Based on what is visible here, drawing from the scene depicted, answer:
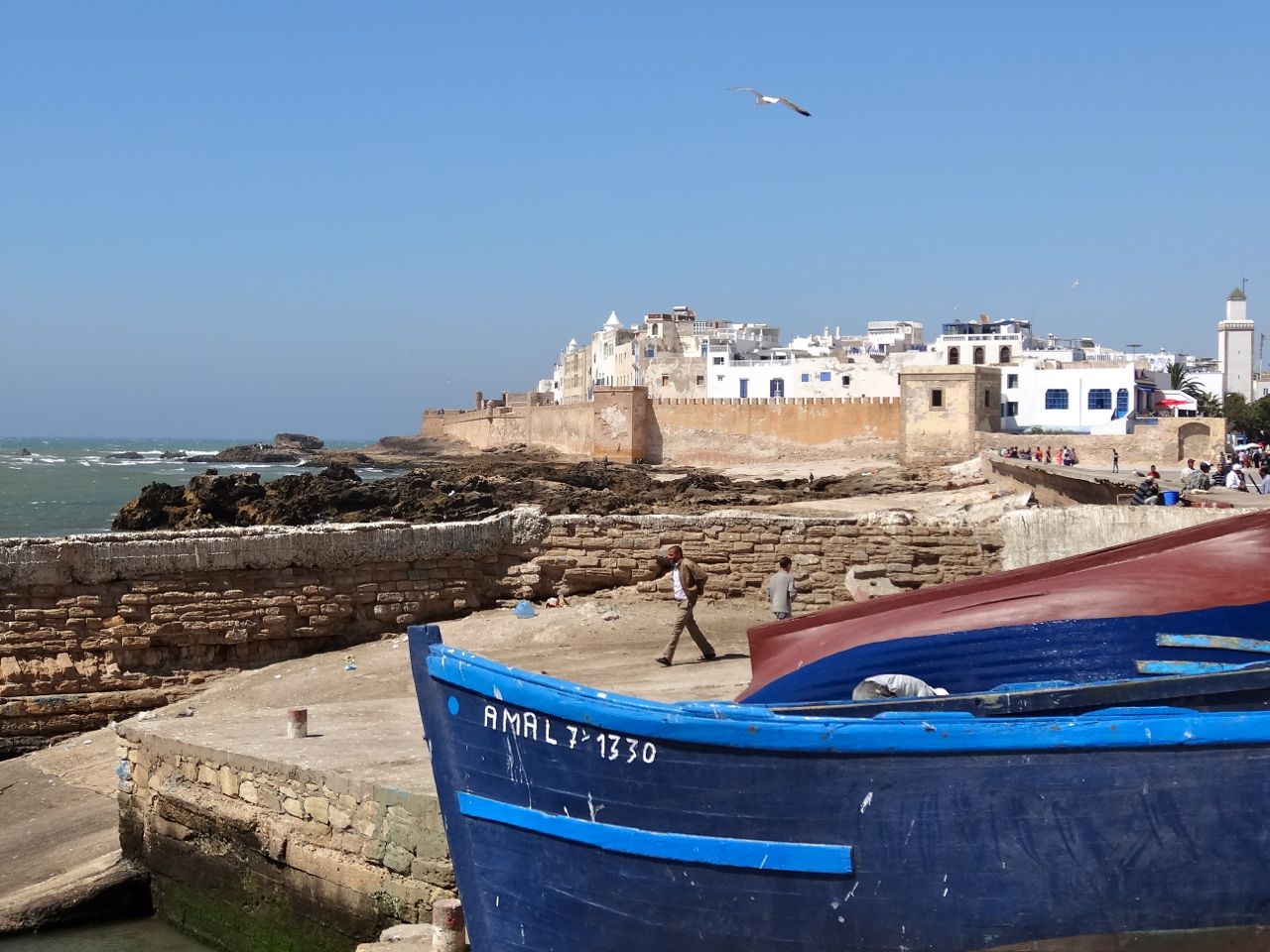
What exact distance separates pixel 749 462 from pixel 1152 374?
1649 cm

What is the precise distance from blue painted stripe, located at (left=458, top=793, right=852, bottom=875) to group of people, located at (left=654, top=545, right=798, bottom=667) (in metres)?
4.98

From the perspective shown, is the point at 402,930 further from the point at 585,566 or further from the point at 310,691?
the point at 585,566

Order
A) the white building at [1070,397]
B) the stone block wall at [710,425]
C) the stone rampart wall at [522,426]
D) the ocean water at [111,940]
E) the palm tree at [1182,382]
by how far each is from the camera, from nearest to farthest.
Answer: the ocean water at [111,940] < the white building at [1070,397] < the stone block wall at [710,425] < the stone rampart wall at [522,426] < the palm tree at [1182,382]

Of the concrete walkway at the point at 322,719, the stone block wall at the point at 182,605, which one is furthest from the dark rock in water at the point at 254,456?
the concrete walkway at the point at 322,719

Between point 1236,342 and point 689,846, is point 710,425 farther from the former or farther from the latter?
point 689,846

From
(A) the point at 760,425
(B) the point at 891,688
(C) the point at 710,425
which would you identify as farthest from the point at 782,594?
(C) the point at 710,425

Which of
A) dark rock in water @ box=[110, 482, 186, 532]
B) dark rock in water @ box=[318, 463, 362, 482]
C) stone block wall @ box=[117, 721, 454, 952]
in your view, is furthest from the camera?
dark rock in water @ box=[318, 463, 362, 482]

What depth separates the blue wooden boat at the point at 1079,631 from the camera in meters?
6.32

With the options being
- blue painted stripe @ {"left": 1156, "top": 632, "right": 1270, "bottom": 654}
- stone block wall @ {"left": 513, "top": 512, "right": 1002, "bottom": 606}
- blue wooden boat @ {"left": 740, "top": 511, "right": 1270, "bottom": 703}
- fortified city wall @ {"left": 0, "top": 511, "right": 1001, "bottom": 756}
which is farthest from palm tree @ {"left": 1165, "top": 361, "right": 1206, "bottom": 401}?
blue painted stripe @ {"left": 1156, "top": 632, "right": 1270, "bottom": 654}

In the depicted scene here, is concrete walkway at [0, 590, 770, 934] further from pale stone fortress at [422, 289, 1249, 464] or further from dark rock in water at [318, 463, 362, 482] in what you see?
pale stone fortress at [422, 289, 1249, 464]

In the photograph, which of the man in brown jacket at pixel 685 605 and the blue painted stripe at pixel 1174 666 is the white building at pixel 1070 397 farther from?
the blue painted stripe at pixel 1174 666

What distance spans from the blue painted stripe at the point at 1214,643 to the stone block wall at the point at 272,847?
142 inches

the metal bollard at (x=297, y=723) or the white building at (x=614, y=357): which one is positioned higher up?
the white building at (x=614, y=357)

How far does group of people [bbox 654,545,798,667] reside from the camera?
1010 cm
